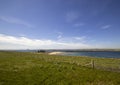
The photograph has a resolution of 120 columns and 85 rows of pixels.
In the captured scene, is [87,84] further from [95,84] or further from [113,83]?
[113,83]

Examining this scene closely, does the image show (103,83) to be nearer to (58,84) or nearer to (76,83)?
(76,83)

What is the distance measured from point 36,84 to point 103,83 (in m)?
7.63

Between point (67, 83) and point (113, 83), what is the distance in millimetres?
5346

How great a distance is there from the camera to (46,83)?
11.5 metres

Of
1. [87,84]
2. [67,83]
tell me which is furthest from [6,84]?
[87,84]

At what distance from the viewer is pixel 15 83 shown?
1150cm

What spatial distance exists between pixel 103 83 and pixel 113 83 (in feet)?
3.92

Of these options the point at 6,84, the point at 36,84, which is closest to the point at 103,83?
the point at 36,84

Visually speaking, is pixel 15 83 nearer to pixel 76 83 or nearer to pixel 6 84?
pixel 6 84

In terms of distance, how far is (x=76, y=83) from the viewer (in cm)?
1176

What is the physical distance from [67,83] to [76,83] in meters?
1.05

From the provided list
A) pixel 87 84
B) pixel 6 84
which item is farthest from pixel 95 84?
pixel 6 84

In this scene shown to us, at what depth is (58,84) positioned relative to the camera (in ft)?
37.1

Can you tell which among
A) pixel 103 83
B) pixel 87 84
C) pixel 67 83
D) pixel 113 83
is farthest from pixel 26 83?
pixel 113 83
